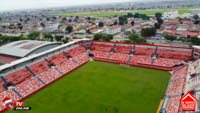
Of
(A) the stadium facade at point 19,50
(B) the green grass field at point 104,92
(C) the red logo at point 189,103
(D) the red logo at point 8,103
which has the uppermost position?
(A) the stadium facade at point 19,50

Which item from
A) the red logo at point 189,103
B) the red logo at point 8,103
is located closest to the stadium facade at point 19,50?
the red logo at point 8,103

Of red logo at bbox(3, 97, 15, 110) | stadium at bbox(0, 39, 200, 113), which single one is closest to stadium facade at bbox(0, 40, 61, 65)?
stadium at bbox(0, 39, 200, 113)

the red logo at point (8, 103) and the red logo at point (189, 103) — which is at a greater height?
the red logo at point (189, 103)

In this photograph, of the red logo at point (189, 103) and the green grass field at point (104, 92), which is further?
the green grass field at point (104, 92)

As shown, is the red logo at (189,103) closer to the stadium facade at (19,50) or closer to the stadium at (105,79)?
the stadium at (105,79)

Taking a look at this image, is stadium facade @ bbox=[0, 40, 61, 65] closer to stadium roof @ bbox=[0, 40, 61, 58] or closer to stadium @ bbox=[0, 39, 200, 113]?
stadium roof @ bbox=[0, 40, 61, 58]

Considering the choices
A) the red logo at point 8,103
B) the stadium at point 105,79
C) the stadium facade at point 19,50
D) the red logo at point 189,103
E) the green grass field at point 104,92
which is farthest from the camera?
the stadium facade at point 19,50

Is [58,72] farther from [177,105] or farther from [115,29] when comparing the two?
[115,29]

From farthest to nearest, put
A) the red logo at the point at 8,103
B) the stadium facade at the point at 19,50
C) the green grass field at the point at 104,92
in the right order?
the stadium facade at the point at 19,50 → the red logo at the point at 8,103 → the green grass field at the point at 104,92
